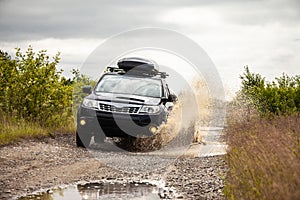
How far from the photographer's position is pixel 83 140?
11094mm

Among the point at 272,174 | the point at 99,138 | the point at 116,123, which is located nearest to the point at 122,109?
the point at 116,123

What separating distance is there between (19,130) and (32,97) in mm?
1717

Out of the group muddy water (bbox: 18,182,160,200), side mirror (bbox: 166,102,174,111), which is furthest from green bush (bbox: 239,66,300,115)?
muddy water (bbox: 18,182,160,200)

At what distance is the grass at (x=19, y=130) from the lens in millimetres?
10750

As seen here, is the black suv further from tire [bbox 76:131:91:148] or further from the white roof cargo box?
the white roof cargo box

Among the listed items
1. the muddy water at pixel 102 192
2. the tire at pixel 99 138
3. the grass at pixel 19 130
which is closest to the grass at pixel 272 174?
the muddy water at pixel 102 192

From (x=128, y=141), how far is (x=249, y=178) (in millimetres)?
7205

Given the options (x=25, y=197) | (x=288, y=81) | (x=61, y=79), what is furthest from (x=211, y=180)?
(x=288, y=81)

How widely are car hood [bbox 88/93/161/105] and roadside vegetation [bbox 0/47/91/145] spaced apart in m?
2.17

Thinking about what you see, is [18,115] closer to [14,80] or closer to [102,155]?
[14,80]

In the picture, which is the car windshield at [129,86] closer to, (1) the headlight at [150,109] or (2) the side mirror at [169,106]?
(2) the side mirror at [169,106]

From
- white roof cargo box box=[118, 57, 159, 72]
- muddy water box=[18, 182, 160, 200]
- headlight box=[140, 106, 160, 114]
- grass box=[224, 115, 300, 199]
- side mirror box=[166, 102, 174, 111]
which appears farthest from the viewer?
white roof cargo box box=[118, 57, 159, 72]

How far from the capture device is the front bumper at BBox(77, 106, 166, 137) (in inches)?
415

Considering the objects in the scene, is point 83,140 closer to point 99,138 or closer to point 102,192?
point 99,138
